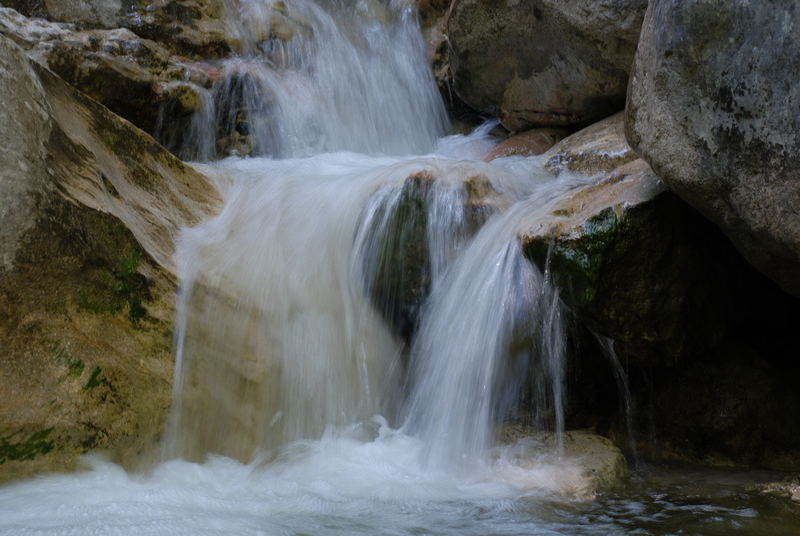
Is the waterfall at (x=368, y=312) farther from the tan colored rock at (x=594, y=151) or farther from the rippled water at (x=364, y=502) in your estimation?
the rippled water at (x=364, y=502)

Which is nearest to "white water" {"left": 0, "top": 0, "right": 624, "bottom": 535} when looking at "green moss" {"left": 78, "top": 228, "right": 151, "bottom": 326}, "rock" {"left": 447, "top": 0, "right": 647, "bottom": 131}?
"green moss" {"left": 78, "top": 228, "right": 151, "bottom": 326}

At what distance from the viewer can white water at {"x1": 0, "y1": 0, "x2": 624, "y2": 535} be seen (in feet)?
9.81

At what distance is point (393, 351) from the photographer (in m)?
4.48

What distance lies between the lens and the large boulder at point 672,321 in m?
3.53

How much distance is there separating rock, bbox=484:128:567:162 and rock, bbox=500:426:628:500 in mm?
3040

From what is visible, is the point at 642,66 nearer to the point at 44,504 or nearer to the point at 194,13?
the point at 44,504

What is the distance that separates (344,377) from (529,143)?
3214mm

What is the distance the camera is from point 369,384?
4.29 metres

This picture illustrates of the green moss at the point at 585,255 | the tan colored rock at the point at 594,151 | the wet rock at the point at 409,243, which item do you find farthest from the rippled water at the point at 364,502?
the tan colored rock at the point at 594,151

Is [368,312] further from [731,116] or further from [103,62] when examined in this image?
[103,62]

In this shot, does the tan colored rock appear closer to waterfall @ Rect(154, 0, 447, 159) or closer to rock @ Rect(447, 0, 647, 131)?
rock @ Rect(447, 0, 647, 131)

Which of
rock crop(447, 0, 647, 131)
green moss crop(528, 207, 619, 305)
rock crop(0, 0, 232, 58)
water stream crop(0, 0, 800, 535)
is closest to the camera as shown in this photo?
water stream crop(0, 0, 800, 535)

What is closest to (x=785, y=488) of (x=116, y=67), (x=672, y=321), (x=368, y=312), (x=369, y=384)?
(x=672, y=321)

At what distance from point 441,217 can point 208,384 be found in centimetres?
179
